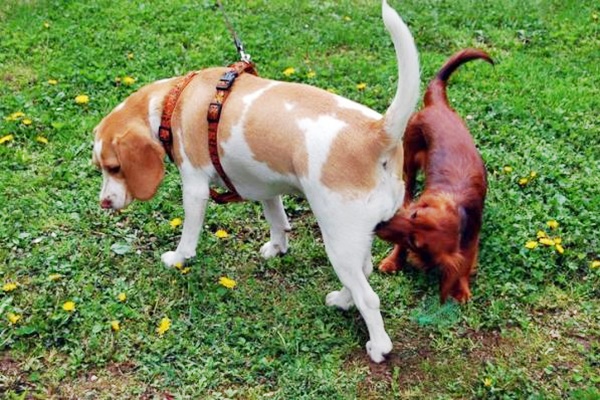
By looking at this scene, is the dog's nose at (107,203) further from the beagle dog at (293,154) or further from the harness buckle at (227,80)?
the harness buckle at (227,80)

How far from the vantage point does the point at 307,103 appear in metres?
3.51

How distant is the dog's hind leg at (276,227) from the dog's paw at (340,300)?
0.54m

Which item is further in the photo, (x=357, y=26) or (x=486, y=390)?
(x=357, y=26)

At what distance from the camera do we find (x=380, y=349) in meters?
3.72

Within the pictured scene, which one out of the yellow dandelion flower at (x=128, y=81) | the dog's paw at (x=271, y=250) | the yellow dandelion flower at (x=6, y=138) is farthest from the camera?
the yellow dandelion flower at (x=128, y=81)

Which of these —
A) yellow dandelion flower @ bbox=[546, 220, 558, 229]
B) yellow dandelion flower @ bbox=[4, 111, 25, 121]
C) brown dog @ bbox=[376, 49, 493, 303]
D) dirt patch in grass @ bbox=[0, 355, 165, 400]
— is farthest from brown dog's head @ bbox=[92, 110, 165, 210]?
yellow dandelion flower @ bbox=[546, 220, 558, 229]

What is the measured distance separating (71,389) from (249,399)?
0.88 m

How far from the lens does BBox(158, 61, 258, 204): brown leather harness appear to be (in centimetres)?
369

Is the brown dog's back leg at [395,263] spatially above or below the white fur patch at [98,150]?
below

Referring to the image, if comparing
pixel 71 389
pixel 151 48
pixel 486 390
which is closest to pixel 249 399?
pixel 71 389

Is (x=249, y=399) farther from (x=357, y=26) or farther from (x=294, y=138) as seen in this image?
(x=357, y=26)

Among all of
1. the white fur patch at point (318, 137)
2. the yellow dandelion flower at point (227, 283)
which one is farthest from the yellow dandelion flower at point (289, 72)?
the white fur patch at point (318, 137)

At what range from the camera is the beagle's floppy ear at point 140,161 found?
3.79 meters

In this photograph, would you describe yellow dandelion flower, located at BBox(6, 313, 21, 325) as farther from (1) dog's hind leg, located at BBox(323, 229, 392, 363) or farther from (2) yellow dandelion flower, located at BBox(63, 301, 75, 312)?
(1) dog's hind leg, located at BBox(323, 229, 392, 363)
